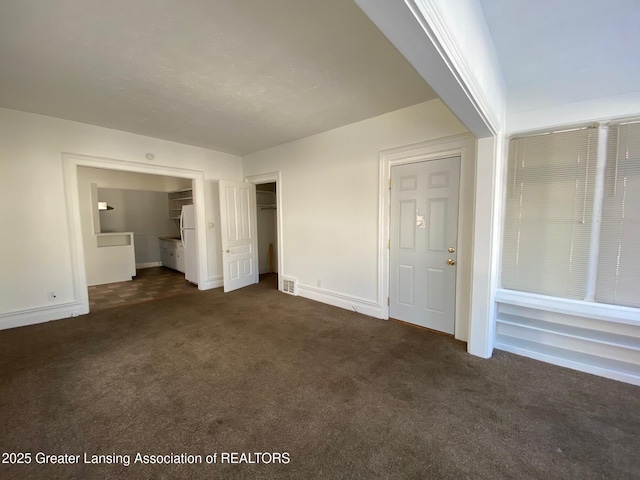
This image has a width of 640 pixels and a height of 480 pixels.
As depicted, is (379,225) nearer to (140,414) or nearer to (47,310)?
(140,414)

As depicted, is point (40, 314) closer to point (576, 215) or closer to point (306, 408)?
point (306, 408)

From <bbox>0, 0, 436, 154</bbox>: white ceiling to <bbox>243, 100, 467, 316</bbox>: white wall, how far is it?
0.90 ft

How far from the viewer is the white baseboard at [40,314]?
10.8 feet

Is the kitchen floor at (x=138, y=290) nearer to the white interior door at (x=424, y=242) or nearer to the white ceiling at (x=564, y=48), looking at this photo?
the white interior door at (x=424, y=242)

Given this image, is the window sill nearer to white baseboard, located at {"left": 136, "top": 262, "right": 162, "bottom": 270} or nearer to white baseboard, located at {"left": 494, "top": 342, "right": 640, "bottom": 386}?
white baseboard, located at {"left": 494, "top": 342, "right": 640, "bottom": 386}

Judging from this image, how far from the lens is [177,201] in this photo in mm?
7496

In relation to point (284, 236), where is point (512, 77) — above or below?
above

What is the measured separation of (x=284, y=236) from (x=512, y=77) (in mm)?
3711

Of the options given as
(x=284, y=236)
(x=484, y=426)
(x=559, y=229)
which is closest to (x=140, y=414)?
(x=484, y=426)

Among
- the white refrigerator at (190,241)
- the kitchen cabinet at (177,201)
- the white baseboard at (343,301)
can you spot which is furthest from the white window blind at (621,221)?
the kitchen cabinet at (177,201)

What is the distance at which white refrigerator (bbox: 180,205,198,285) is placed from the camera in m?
5.19

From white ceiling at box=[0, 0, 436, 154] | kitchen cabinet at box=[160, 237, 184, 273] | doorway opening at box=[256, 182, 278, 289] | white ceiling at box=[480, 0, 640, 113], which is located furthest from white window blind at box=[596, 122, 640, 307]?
kitchen cabinet at box=[160, 237, 184, 273]

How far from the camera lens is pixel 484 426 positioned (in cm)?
173

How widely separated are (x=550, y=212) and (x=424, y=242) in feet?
3.85
